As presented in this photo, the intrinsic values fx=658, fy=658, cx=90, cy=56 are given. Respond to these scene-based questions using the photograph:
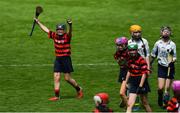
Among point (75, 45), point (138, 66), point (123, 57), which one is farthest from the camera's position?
point (75, 45)

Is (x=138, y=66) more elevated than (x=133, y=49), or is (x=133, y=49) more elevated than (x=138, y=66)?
(x=133, y=49)

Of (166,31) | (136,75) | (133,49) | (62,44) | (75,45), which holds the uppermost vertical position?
(166,31)

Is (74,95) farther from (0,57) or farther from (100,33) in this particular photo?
(100,33)

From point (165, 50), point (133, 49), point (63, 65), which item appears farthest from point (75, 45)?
point (133, 49)

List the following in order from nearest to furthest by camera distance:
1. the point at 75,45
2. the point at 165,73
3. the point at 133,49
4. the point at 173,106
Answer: the point at 173,106 → the point at 133,49 → the point at 165,73 → the point at 75,45

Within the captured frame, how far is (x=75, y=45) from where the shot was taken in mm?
30984

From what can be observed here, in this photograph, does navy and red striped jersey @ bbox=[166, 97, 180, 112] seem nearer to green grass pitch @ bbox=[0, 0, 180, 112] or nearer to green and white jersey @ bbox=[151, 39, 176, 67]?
green grass pitch @ bbox=[0, 0, 180, 112]

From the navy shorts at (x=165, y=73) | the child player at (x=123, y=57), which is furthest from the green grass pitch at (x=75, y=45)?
the navy shorts at (x=165, y=73)

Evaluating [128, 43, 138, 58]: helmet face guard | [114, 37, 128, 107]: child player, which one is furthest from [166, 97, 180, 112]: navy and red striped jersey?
[114, 37, 128, 107]: child player

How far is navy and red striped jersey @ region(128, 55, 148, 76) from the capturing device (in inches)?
709

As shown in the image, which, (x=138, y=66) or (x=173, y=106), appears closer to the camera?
(x=173, y=106)

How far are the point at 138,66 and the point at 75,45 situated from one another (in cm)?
1312

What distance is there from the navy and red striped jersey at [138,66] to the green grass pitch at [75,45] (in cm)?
191

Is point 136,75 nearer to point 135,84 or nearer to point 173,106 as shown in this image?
point 135,84
